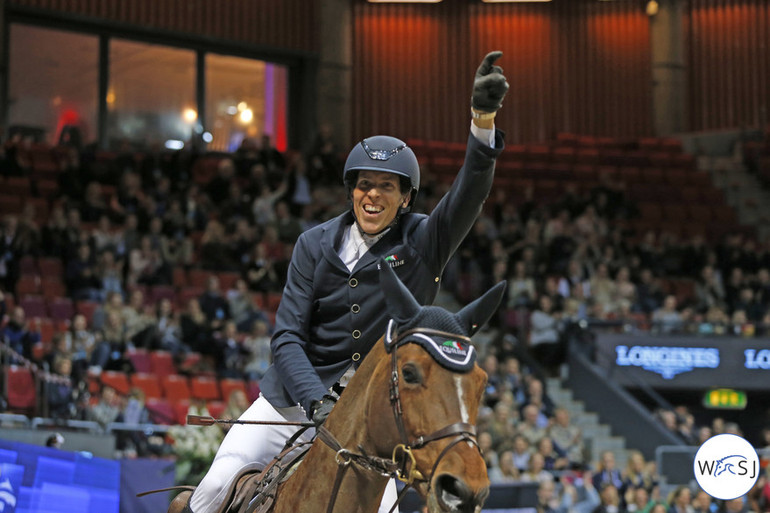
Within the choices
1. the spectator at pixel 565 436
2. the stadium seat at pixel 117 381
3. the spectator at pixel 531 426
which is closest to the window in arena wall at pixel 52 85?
the stadium seat at pixel 117 381

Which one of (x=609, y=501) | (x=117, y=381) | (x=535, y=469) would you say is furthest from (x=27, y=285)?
(x=609, y=501)

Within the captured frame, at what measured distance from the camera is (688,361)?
16391 millimetres

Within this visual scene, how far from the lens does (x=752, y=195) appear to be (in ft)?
77.5

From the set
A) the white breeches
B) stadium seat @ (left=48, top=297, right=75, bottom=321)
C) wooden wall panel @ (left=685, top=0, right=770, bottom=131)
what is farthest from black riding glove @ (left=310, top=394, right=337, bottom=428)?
wooden wall panel @ (left=685, top=0, right=770, bottom=131)

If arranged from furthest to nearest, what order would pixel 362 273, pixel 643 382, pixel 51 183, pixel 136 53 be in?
pixel 136 53, pixel 51 183, pixel 643 382, pixel 362 273

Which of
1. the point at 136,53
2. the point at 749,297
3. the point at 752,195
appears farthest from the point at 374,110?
the point at 749,297

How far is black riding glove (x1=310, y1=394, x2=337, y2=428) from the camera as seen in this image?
11.7ft

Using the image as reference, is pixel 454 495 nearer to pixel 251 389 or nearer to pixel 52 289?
pixel 251 389

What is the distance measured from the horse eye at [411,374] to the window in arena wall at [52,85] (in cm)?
1847

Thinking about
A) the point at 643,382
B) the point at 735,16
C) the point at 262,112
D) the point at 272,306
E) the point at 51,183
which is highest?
the point at 735,16

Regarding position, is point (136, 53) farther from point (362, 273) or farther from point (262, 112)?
point (362, 273)

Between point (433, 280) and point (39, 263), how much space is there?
12187mm

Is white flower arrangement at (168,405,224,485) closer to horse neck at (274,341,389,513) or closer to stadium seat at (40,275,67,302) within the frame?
horse neck at (274,341,389,513)

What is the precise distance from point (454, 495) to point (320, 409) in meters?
0.83
